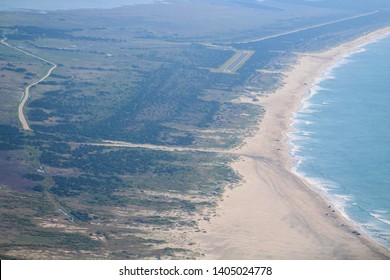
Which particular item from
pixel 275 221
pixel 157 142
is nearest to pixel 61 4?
pixel 157 142

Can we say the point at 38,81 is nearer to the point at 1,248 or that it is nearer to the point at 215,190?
the point at 215,190

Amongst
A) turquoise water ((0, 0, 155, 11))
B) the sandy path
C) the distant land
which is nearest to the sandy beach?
the distant land

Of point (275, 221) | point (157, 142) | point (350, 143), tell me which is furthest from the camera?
point (350, 143)

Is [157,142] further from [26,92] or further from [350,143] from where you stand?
[26,92]

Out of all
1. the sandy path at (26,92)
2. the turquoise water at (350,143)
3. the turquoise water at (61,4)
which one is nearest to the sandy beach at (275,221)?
the turquoise water at (350,143)

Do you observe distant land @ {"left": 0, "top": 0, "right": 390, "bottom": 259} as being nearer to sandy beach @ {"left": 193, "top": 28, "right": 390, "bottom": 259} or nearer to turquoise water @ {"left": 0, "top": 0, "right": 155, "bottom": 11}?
sandy beach @ {"left": 193, "top": 28, "right": 390, "bottom": 259}
